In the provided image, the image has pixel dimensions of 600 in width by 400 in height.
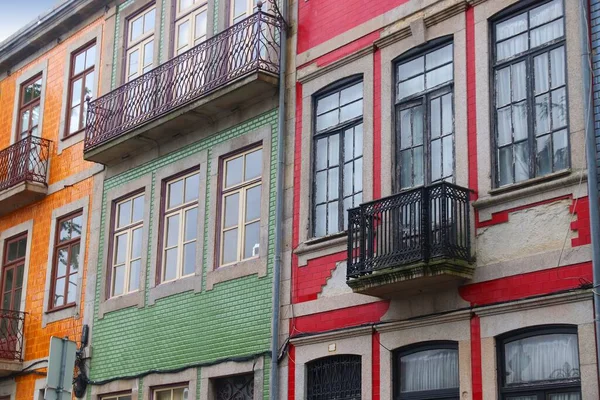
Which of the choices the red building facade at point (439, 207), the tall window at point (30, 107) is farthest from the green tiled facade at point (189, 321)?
the tall window at point (30, 107)

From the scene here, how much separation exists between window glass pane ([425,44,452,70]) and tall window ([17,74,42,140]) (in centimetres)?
1060

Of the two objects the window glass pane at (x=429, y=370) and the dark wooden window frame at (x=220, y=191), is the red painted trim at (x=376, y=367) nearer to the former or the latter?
the window glass pane at (x=429, y=370)

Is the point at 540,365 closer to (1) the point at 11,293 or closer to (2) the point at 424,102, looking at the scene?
(2) the point at 424,102

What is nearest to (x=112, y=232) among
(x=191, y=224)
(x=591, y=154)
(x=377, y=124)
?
(x=191, y=224)

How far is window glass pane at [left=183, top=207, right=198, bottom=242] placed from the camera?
17.7m

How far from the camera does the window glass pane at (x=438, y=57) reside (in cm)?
1407

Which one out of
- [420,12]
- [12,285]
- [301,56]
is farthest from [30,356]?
[420,12]

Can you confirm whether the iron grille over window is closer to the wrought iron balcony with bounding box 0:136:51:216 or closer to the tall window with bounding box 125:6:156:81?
the tall window with bounding box 125:6:156:81

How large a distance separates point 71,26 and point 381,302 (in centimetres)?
1090

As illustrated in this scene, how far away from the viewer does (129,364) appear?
18062 millimetres

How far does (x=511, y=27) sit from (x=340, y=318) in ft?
13.5

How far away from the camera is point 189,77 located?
702 inches

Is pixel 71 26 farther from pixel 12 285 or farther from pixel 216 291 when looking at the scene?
pixel 216 291

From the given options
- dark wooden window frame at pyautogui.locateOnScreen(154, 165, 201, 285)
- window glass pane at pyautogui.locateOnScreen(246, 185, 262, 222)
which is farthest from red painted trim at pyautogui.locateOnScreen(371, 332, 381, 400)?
dark wooden window frame at pyautogui.locateOnScreen(154, 165, 201, 285)
